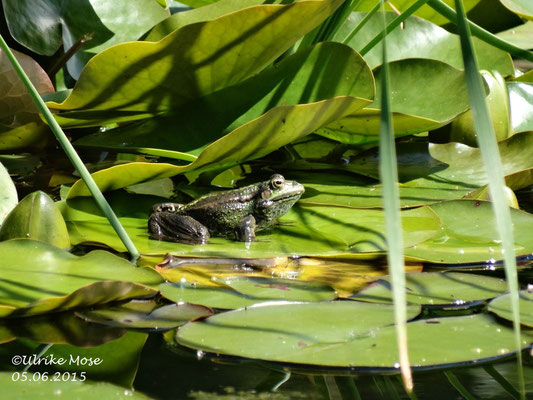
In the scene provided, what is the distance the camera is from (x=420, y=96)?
287 cm

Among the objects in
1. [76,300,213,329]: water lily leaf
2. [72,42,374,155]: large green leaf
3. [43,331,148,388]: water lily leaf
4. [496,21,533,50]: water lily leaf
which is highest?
[496,21,533,50]: water lily leaf

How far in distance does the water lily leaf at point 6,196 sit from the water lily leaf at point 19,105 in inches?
25.0

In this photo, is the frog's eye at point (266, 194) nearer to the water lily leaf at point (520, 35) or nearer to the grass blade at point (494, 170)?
the grass blade at point (494, 170)

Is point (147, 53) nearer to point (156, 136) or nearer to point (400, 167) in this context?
point (156, 136)

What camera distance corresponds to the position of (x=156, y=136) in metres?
2.76

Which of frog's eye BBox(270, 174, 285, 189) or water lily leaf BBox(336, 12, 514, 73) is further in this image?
water lily leaf BBox(336, 12, 514, 73)

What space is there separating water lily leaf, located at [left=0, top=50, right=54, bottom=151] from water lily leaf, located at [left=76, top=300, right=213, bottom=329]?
55.6 inches

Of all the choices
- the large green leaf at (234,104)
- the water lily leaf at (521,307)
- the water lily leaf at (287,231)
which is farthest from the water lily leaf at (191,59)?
the water lily leaf at (521,307)

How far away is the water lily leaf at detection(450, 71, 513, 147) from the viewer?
303 centimetres

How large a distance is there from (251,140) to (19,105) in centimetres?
112

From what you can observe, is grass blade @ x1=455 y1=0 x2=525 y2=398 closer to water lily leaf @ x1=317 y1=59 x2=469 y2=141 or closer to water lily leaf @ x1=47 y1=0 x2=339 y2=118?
water lily leaf @ x1=47 y1=0 x2=339 y2=118

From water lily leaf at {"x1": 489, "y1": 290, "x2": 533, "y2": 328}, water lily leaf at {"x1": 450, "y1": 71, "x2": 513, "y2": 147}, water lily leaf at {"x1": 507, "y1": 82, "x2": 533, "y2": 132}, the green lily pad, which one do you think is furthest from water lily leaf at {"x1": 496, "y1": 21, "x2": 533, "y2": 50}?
the green lily pad

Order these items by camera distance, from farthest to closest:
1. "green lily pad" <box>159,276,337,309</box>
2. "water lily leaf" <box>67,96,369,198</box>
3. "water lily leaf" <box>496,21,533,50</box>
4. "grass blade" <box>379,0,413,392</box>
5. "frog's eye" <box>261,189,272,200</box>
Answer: "water lily leaf" <box>496,21,533,50</box> < "frog's eye" <box>261,189,272,200</box> < "water lily leaf" <box>67,96,369,198</box> < "green lily pad" <box>159,276,337,309</box> < "grass blade" <box>379,0,413,392</box>

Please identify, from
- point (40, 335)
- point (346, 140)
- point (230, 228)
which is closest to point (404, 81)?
point (346, 140)
